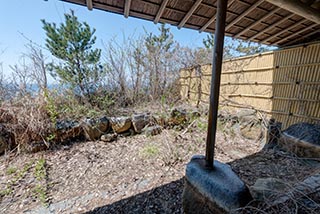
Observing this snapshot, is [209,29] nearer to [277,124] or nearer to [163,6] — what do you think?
[163,6]

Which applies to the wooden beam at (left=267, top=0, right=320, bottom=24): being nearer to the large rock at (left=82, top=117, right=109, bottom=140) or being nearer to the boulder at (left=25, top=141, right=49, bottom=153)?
the large rock at (left=82, top=117, right=109, bottom=140)

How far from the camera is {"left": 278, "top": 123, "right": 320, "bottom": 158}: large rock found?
2691mm

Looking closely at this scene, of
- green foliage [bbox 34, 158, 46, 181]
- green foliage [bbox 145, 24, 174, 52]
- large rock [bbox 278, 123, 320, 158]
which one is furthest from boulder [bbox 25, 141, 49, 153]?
large rock [bbox 278, 123, 320, 158]

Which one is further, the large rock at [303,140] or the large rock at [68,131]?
the large rock at [68,131]

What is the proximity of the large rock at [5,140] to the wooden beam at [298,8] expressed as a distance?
16.0 ft

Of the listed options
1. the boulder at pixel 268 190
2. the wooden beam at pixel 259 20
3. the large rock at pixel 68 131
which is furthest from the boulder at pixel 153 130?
the wooden beam at pixel 259 20

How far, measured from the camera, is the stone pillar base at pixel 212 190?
3.86 ft

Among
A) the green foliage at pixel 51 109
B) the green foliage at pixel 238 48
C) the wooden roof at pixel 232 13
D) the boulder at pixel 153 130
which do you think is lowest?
the boulder at pixel 153 130

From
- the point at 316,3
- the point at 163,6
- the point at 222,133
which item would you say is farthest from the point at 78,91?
the point at 316,3

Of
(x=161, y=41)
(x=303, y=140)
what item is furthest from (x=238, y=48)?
(x=303, y=140)

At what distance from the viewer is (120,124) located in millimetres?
3996

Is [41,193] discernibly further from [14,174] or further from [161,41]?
[161,41]

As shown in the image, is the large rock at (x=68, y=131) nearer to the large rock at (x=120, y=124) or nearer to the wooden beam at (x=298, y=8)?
the large rock at (x=120, y=124)

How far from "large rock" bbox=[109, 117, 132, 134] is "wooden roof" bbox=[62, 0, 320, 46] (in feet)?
8.76
